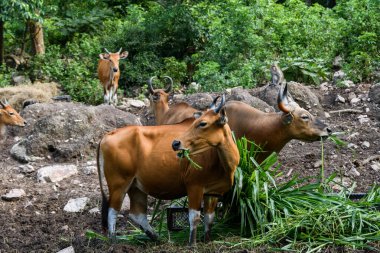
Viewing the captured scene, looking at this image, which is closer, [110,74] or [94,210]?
[94,210]

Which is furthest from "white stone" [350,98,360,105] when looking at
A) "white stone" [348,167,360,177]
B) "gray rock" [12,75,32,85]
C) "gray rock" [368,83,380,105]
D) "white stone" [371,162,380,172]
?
"gray rock" [12,75,32,85]

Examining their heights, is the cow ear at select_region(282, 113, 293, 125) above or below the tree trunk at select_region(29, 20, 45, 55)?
above

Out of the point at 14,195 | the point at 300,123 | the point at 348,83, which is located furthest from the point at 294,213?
the point at 348,83

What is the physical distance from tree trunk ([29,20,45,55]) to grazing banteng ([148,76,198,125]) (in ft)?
33.5

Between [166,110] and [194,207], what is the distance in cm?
460

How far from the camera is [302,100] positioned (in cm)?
1241

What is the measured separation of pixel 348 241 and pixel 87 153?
604 cm

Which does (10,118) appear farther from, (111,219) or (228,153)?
(228,153)

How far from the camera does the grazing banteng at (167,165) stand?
262 inches

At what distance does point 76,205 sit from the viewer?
9406 millimetres

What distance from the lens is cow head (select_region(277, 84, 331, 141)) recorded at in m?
8.09

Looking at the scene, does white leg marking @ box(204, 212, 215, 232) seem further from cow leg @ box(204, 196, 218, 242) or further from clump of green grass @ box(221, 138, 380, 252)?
clump of green grass @ box(221, 138, 380, 252)

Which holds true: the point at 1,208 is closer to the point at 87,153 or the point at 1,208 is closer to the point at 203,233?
the point at 87,153

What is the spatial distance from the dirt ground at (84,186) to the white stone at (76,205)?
8 centimetres
